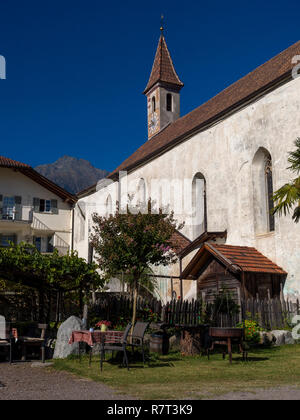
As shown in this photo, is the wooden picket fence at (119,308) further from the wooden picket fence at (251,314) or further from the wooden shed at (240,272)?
the wooden shed at (240,272)

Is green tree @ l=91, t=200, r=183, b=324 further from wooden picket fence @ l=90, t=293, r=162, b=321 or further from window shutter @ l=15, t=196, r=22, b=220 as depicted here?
window shutter @ l=15, t=196, r=22, b=220

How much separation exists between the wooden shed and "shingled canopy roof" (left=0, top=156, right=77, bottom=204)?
1994 cm

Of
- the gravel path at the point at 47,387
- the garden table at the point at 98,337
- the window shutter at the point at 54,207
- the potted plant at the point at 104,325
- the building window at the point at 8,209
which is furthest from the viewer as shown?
the window shutter at the point at 54,207

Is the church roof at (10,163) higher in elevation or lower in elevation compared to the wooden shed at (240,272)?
higher

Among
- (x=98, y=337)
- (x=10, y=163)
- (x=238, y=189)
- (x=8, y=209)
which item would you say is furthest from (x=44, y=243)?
(x=98, y=337)

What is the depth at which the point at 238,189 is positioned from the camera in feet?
71.1

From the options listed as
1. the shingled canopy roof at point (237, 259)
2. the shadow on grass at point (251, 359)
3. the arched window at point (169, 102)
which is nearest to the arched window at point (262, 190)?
the shingled canopy roof at point (237, 259)

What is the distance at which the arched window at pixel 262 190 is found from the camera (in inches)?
813

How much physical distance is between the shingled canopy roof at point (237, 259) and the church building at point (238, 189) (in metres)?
0.04

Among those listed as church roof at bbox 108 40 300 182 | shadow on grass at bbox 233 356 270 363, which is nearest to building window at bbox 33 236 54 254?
church roof at bbox 108 40 300 182

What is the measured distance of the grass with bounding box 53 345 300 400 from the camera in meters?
7.50

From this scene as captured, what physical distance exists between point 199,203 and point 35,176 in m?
16.5
